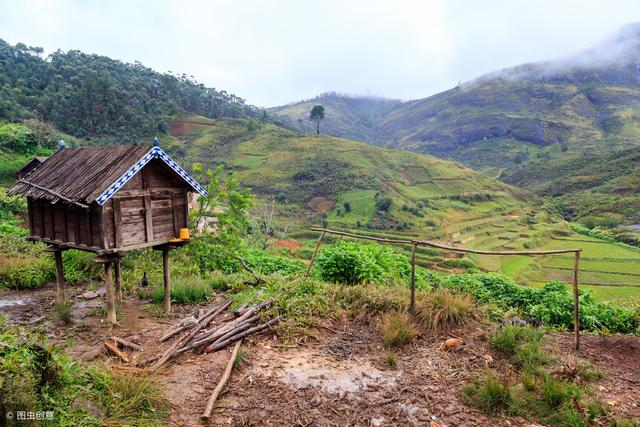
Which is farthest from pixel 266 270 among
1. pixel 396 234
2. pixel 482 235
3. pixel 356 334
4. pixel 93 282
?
pixel 482 235

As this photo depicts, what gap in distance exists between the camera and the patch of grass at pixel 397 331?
22.8 ft

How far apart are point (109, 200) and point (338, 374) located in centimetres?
475

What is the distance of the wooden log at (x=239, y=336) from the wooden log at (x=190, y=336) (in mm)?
421

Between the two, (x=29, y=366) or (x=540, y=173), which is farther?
(x=540, y=173)

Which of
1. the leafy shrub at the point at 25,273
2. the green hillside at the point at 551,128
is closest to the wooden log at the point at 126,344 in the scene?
the leafy shrub at the point at 25,273

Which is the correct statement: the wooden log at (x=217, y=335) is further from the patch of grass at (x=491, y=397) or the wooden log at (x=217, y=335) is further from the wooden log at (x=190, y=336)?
the patch of grass at (x=491, y=397)

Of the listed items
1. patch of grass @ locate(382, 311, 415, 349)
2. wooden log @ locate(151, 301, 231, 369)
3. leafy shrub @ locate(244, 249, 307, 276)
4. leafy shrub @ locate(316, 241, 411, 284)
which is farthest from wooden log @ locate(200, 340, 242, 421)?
leafy shrub @ locate(244, 249, 307, 276)

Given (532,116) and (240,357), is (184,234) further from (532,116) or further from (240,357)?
(532,116)

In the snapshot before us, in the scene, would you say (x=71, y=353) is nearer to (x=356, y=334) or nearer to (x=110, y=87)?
(x=356, y=334)

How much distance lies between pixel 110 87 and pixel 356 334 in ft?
215

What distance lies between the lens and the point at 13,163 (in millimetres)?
24781

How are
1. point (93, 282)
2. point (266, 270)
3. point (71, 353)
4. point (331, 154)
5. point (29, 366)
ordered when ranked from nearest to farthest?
point (29, 366), point (71, 353), point (93, 282), point (266, 270), point (331, 154)

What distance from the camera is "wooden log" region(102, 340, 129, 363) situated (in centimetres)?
638

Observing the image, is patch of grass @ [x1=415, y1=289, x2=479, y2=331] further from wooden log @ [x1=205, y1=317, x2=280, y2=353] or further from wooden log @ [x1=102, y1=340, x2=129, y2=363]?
wooden log @ [x1=102, y1=340, x2=129, y2=363]
